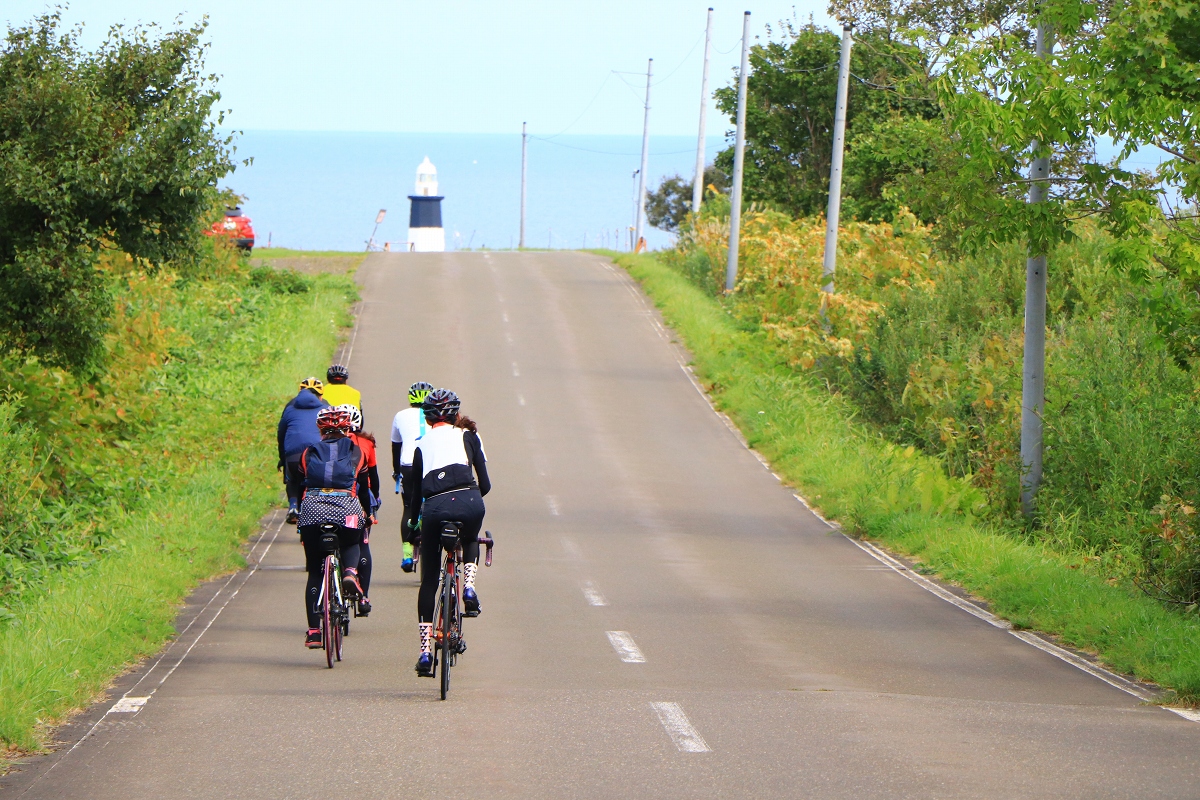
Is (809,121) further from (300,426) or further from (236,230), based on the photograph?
(300,426)

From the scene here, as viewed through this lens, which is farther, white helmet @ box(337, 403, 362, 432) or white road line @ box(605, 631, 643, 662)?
white road line @ box(605, 631, 643, 662)

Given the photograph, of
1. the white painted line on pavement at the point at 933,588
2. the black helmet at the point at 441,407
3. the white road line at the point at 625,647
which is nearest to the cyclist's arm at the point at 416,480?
the black helmet at the point at 441,407

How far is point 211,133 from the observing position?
1641 cm

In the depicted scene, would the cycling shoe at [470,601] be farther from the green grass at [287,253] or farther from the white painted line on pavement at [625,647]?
the green grass at [287,253]

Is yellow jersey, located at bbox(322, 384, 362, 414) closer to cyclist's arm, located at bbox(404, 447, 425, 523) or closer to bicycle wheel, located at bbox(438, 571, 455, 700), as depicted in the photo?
cyclist's arm, located at bbox(404, 447, 425, 523)

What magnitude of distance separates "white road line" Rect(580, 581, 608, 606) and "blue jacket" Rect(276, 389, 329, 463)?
299 centimetres

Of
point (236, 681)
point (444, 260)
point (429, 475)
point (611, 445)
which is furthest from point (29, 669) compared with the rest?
point (444, 260)

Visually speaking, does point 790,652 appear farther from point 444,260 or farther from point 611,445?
point 444,260

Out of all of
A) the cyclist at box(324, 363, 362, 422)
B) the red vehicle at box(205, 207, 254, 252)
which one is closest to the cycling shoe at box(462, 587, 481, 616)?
the cyclist at box(324, 363, 362, 422)

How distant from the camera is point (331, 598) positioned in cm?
1000

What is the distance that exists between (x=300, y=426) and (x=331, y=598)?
3.45 meters

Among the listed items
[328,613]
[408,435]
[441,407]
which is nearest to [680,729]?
[441,407]

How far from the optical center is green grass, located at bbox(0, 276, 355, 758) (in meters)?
8.99

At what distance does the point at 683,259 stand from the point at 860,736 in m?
37.6
